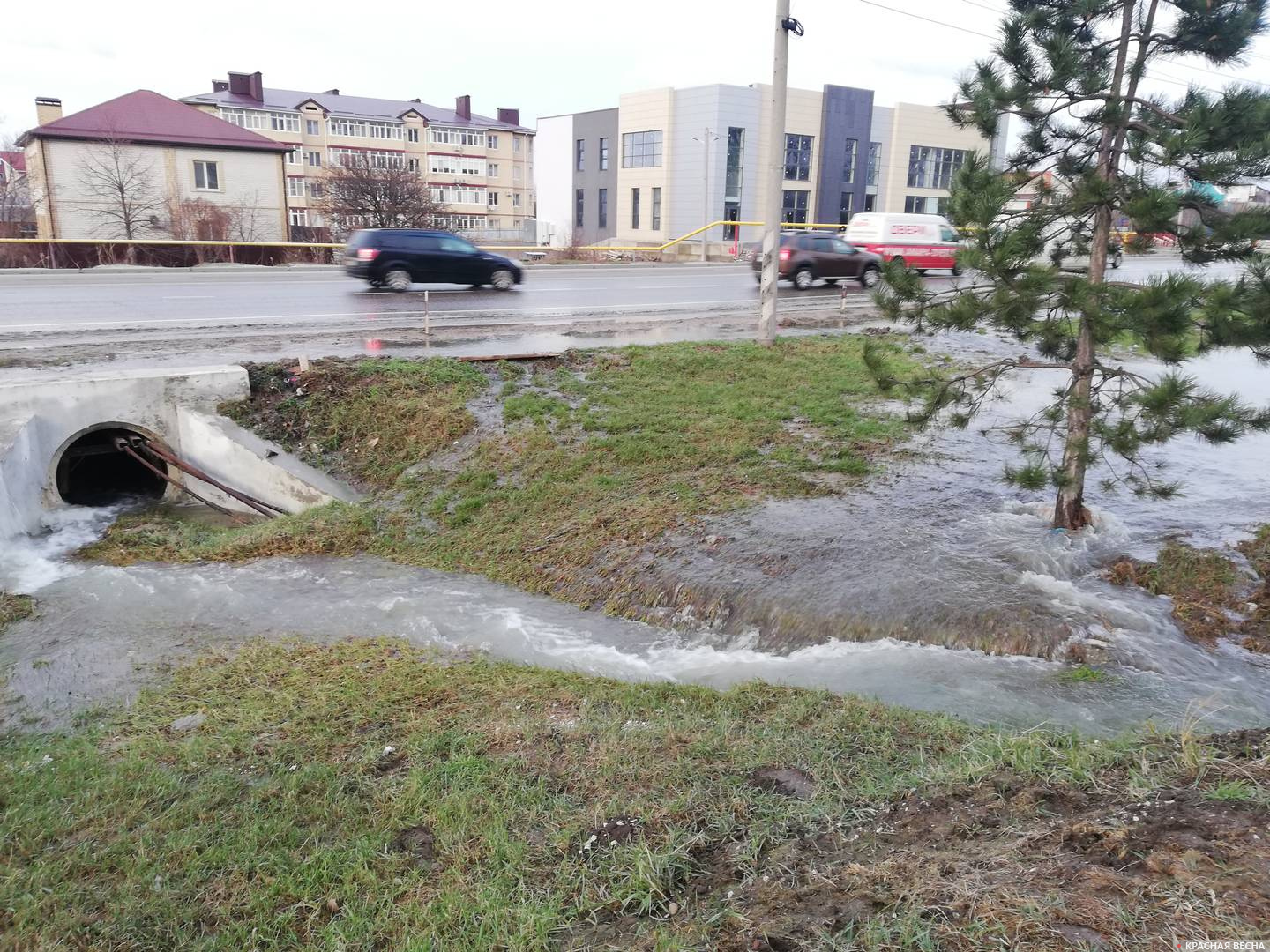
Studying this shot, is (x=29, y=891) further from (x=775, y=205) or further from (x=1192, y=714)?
(x=775, y=205)

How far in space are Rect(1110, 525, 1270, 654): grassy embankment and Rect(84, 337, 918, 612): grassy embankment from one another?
3.17 metres

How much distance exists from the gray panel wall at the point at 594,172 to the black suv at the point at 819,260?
146ft

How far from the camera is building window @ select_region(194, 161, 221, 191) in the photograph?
158ft

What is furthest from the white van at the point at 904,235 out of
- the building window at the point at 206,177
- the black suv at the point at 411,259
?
the building window at the point at 206,177

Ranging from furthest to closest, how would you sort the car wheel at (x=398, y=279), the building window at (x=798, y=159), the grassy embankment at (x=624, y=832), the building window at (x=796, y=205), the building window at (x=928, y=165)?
the building window at (x=928, y=165), the building window at (x=796, y=205), the building window at (x=798, y=159), the car wheel at (x=398, y=279), the grassy embankment at (x=624, y=832)

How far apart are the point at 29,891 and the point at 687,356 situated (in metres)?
11.4

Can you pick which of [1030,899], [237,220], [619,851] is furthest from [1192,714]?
[237,220]

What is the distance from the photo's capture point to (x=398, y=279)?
2156 centimetres

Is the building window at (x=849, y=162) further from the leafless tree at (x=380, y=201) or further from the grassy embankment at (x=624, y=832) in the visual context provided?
the grassy embankment at (x=624, y=832)

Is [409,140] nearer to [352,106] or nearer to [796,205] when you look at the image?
[352,106]

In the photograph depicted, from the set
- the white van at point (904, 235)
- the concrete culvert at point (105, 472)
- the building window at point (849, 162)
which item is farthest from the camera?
the building window at point (849, 162)

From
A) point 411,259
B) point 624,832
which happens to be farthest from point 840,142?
point 624,832

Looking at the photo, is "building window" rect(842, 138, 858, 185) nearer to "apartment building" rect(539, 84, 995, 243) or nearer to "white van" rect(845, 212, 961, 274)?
"apartment building" rect(539, 84, 995, 243)

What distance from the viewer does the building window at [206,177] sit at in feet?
158
